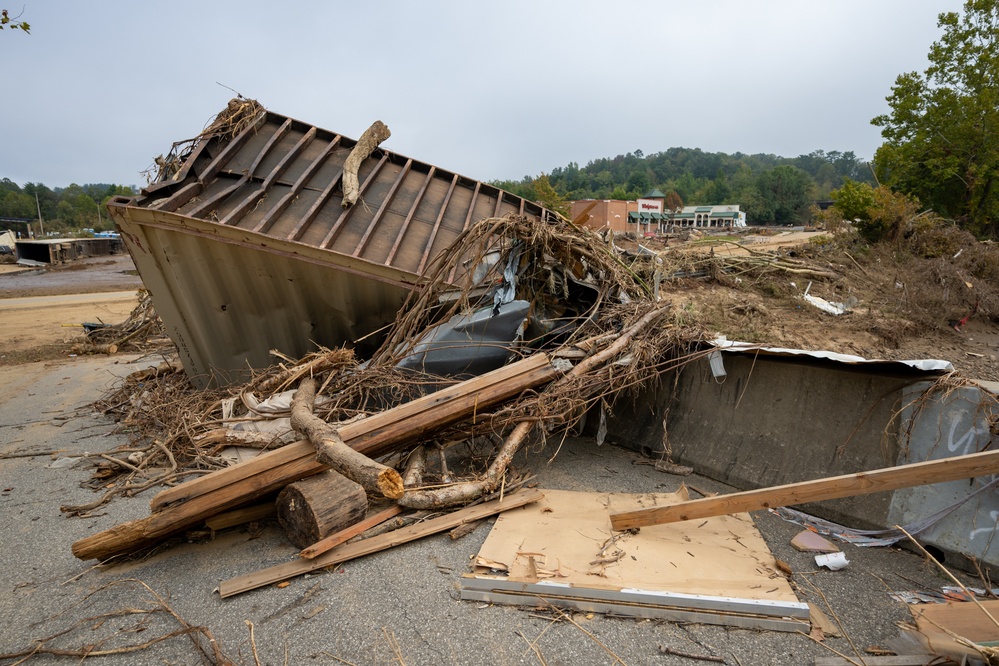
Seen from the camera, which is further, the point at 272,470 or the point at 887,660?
the point at 272,470

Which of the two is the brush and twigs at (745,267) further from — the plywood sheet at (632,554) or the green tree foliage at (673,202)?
the green tree foliage at (673,202)

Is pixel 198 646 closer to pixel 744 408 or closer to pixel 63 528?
pixel 63 528

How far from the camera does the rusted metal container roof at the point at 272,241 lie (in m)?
4.98

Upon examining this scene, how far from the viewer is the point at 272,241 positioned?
488 cm

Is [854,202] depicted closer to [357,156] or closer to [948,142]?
[948,142]

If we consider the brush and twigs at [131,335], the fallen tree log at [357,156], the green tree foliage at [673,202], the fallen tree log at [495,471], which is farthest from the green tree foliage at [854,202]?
the green tree foliage at [673,202]

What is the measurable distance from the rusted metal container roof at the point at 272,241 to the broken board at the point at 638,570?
260cm

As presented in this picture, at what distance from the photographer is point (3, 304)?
1573cm

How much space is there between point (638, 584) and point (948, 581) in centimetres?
171

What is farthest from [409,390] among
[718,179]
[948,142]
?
[718,179]

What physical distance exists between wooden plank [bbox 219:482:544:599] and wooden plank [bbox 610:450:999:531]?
86 centimetres

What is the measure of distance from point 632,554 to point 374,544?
5.11ft

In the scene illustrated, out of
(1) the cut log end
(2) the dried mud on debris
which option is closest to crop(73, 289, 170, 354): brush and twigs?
(2) the dried mud on debris

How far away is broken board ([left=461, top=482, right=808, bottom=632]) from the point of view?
2.53m
